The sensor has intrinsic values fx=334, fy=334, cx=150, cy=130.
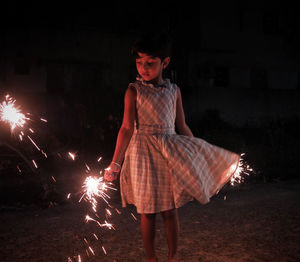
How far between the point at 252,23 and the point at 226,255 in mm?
20239

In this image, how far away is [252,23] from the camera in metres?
21.0

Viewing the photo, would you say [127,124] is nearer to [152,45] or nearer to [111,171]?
[111,171]

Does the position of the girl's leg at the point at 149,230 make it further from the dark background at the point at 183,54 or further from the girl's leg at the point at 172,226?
the dark background at the point at 183,54

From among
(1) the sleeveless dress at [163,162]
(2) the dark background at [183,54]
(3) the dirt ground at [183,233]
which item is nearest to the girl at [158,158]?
(1) the sleeveless dress at [163,162]

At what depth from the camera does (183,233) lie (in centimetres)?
394

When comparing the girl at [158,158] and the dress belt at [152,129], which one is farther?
the dress belt at [152,129]

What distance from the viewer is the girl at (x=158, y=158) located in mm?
2504

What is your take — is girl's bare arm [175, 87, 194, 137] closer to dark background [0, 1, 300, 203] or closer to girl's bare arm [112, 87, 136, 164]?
girl's bare arm [112, 87, 136, 164]

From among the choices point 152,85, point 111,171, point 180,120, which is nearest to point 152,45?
point 152,85

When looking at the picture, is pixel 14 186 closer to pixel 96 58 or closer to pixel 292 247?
pixel 292 247

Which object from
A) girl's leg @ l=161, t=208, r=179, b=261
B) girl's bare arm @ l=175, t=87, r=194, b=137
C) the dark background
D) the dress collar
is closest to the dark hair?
the dress collar

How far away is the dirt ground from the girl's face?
5.64 ft

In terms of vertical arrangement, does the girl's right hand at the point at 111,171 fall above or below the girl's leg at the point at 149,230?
above

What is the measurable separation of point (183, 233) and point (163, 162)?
1707mm
